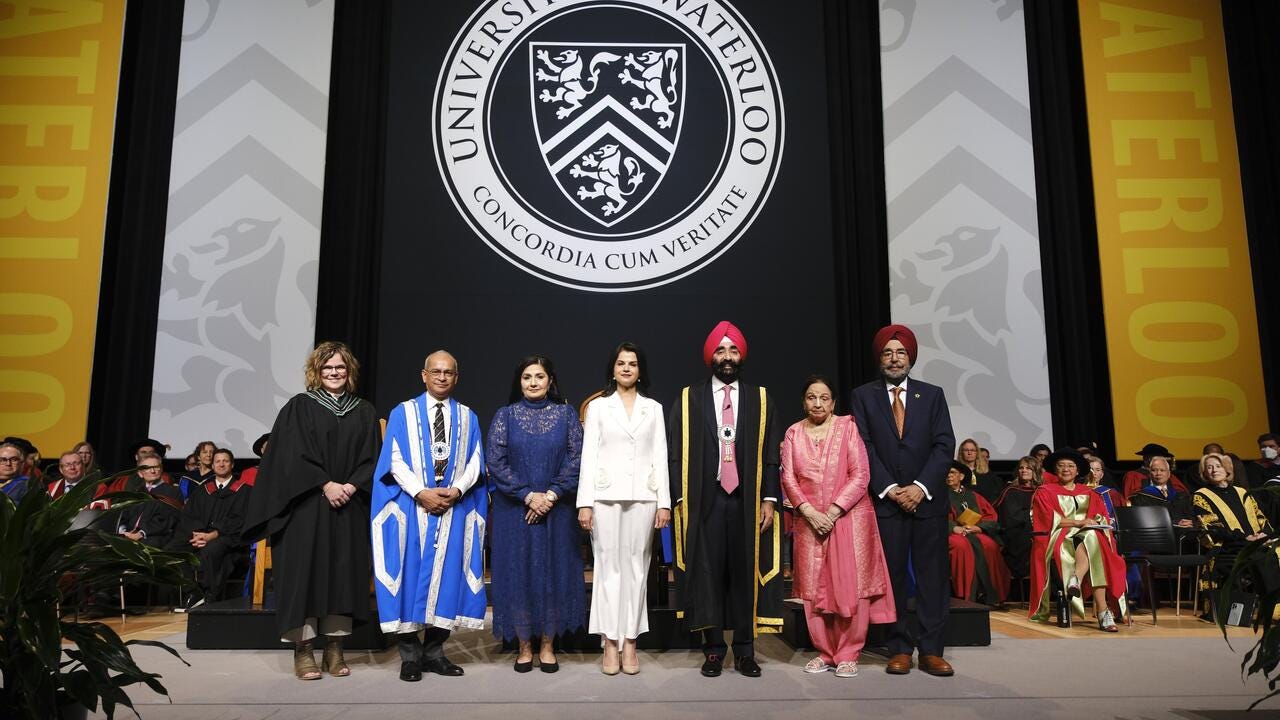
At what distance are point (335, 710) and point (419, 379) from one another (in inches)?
142

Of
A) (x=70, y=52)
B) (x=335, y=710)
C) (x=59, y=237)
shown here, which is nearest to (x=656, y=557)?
(x=335, y=710)

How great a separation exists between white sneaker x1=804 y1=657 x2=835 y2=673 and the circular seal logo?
11.6 ft

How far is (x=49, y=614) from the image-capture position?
→ 1.97 meters

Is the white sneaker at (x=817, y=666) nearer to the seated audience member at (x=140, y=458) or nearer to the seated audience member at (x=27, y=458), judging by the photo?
the seated audience member at (x=140, y=458)

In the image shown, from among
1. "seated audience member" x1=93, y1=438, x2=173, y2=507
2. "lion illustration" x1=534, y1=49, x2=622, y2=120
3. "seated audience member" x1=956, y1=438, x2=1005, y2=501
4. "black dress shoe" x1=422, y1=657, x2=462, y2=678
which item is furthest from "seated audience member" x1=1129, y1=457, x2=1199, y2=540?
"seated audience member" x1=93, y1=438, x2=173, y2=507

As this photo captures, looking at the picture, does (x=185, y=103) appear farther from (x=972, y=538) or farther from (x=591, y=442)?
(x=972, y=538)

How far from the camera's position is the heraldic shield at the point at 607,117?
22.7 feet

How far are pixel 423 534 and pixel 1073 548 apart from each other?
13.8 feet

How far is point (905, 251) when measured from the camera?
294 inches

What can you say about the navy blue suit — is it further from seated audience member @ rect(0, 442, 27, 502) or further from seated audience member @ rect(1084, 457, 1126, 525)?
seated audience member @ rect(0, 442, 27, 502)

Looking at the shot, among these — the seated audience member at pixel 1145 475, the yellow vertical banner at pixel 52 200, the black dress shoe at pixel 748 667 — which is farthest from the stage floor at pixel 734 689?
the yellow vertical banner at pixel 52 200

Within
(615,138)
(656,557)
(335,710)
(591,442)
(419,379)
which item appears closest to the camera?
(335,710)

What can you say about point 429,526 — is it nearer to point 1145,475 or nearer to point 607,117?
point 607,117

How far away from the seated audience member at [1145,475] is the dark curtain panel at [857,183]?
7.38 feet
